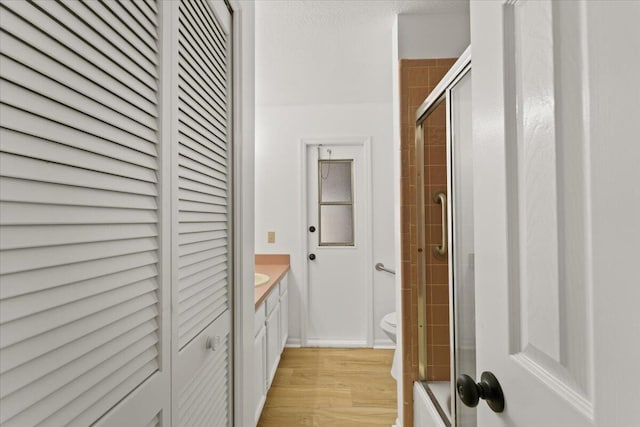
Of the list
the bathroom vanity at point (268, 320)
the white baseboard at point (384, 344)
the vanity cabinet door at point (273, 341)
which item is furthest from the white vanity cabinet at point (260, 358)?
the white baseboard at point (384, 344)

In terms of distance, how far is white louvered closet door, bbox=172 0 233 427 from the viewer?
86 cm

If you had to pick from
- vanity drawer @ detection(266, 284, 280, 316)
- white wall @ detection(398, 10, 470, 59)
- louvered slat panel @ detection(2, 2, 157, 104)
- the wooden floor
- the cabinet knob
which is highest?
white wall @ detection(398, 10, 470, 59)

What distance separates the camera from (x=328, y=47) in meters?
2.43

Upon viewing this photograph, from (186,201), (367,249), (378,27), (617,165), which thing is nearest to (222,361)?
(186,201)

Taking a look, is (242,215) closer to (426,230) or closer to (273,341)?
(426,230)

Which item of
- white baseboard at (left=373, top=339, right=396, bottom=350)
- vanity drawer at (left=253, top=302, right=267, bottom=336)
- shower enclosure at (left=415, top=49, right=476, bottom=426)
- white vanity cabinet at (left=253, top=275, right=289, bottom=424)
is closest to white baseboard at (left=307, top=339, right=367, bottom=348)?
white baseboard at (left=373, top=339, right=396, bottom=350)

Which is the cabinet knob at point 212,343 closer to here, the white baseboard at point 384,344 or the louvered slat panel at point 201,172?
the louvered slat panel at point 201,172

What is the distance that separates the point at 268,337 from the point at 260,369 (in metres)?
0.28

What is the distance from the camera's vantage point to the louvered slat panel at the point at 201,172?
87 cm

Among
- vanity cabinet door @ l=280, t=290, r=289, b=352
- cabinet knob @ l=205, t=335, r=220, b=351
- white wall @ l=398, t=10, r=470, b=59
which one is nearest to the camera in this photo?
cabinet knob @ l=205, t=335, r=220, b=351

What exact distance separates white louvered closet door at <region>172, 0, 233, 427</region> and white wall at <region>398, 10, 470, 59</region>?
130 centimetres

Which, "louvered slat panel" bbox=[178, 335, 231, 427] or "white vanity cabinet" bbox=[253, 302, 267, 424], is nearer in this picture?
"louvered slat panel" bbox=[178, 335, 231, 427]

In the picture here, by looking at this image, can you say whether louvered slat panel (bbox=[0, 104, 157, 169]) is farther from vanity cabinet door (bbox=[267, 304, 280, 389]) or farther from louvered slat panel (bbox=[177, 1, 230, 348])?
vanity cabinet door (bbox=[267, 304, 280, 389])

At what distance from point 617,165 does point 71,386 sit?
728 mm
